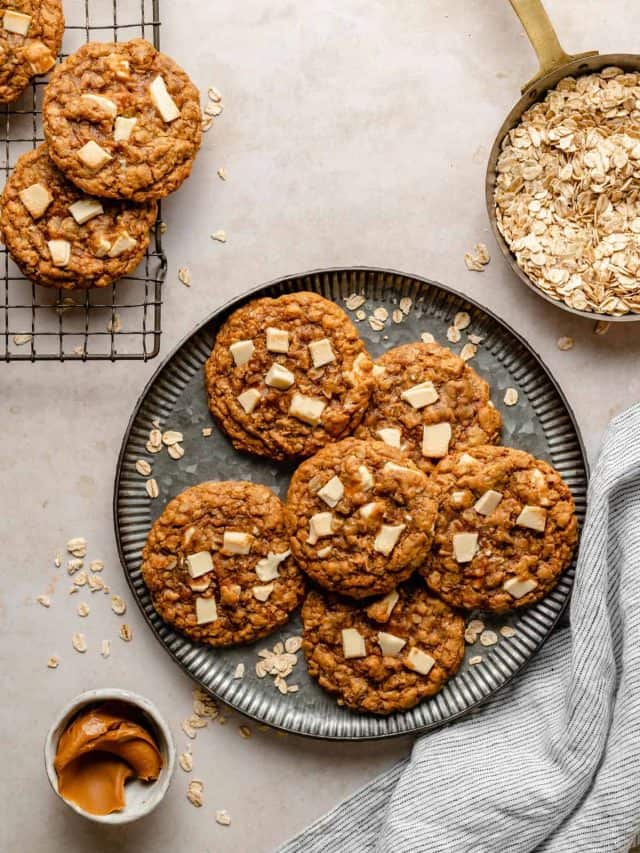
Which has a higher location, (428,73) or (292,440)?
(428,73)

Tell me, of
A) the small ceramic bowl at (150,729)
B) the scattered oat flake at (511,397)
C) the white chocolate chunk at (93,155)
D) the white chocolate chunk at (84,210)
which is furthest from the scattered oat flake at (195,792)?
the white chocolate chunk at (93,155)

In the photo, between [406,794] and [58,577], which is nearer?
[406,794]

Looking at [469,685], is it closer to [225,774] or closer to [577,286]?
[225,774]

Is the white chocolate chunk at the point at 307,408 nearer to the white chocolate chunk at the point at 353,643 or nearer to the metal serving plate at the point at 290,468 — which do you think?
the metal serving plate at the point at 290,468

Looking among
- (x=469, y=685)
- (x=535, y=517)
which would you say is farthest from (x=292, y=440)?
(x=469, y=685)

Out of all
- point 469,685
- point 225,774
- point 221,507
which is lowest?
point 225,774

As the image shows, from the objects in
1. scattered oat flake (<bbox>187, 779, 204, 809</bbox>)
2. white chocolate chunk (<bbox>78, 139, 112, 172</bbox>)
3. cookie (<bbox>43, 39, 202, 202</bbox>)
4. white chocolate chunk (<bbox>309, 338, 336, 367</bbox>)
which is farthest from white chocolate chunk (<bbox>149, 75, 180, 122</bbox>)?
scattered oat flake (<bbox>187, 779, 204, 809</bbox>)

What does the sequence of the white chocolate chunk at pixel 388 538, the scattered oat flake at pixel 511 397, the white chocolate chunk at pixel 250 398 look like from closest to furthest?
the white chocolate chunk at pixel 388 538, the white chocolate chunk at pixel 250 398, the scattered oat flake at pixel 511 397
